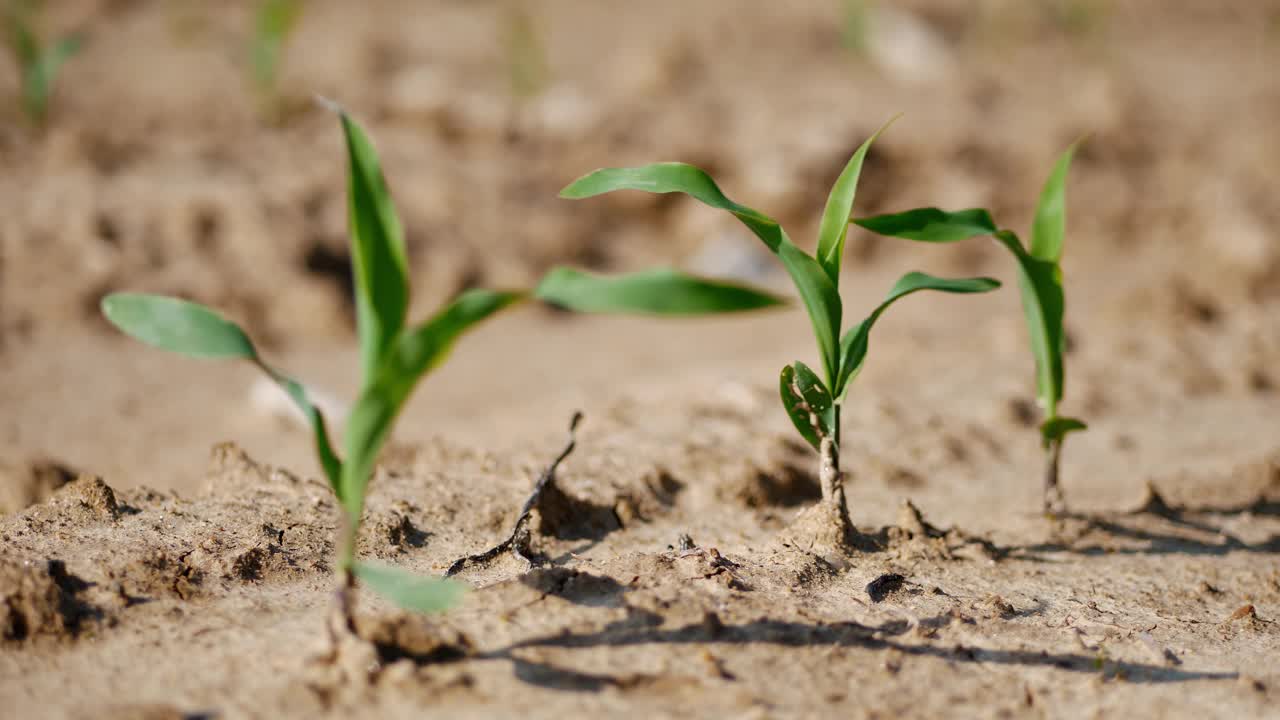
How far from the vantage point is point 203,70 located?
17.5 feet

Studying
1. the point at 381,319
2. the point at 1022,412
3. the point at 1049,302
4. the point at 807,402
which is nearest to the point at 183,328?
the point at 381,319

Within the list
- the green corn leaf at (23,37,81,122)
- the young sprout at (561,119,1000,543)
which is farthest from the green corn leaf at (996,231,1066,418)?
the green corn leaf at (23,37,81,122)

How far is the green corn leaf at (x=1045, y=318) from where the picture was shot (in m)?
1.71

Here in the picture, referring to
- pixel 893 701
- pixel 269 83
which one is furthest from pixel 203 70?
pixel 893 701

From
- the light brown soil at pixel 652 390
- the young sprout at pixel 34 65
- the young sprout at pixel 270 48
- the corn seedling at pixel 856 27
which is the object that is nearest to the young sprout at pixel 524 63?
the light brown soil at pixel 652 390

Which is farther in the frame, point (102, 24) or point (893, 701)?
point (102, 24)

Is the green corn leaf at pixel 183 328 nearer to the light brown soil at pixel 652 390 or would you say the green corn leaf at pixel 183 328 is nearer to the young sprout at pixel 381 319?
the young sprout at pixel 381 319

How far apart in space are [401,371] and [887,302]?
0.70 meters

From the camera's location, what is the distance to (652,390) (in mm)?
3014

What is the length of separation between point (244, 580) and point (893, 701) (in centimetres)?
88

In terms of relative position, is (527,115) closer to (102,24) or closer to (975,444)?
(102,24)

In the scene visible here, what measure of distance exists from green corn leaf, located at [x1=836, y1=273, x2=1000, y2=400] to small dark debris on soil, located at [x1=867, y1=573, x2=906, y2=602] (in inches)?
10.5

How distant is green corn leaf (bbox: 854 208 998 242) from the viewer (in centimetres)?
147

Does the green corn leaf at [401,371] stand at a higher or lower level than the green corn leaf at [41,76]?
lower
